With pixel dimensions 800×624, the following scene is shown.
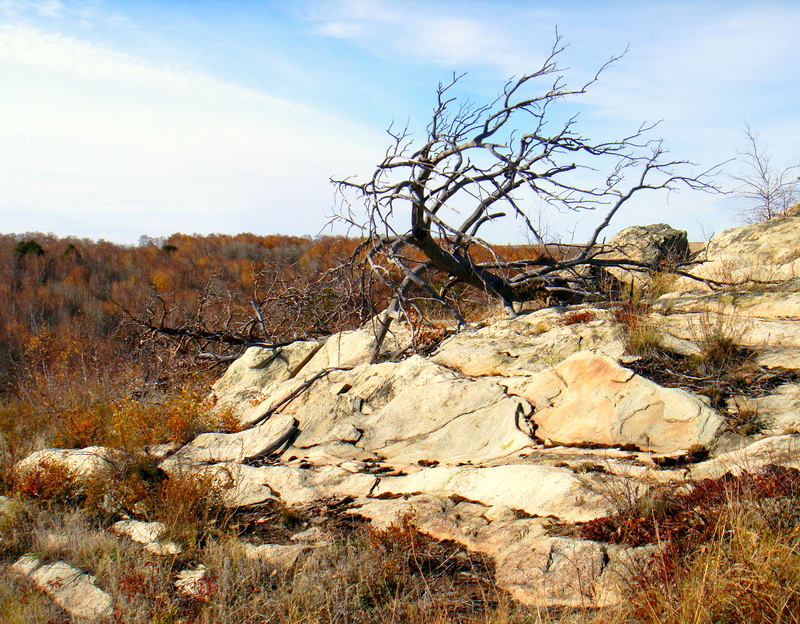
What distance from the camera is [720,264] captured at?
9.00 metres

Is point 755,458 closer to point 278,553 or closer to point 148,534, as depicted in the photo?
point 278,553

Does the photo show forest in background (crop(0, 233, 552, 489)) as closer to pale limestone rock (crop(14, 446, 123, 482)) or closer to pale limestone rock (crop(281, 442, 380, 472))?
pale limestone rock (crop(14, 446, 123, 482))

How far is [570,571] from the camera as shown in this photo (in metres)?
3.15

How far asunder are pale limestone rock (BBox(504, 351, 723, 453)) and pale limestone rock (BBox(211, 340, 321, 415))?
4.27 m

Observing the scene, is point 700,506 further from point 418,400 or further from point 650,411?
point 418,400

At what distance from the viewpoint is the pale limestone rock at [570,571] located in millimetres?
2957

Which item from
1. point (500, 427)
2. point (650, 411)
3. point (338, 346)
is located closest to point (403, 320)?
point (338, 346)

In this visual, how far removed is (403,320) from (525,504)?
16.9ft

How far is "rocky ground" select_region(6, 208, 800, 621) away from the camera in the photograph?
3672 millimetres

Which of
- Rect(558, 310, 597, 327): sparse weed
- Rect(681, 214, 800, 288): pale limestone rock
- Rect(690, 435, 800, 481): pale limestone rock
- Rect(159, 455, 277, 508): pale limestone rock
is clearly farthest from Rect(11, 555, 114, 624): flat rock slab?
Rect(681, 214, 800, 288): pale limestone rock

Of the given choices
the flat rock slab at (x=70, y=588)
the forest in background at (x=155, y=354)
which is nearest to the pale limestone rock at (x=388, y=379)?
the forest in background at (x=155, y=354)

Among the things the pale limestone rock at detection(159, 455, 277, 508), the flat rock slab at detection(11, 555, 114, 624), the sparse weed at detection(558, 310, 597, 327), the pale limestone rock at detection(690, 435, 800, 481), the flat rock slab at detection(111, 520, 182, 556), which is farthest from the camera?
the sparse weed at detection(558, 310, 597, 327)

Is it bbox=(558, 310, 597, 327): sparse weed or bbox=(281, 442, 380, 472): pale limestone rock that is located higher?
bbox=(558, 310, 597, 327): sparse weed

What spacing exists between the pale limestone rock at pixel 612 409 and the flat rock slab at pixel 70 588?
337 centimetres
